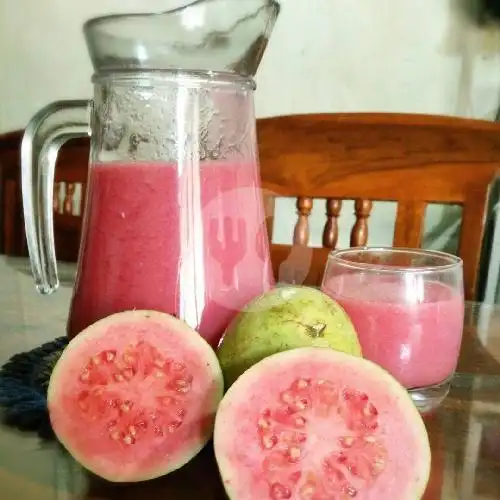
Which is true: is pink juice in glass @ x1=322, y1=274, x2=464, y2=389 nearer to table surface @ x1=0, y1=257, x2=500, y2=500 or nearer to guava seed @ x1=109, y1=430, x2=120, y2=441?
table surface @ x1=0, y1=257, x2=500, y2=500

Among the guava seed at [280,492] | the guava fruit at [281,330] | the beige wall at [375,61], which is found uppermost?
the beige wall at [375,61]

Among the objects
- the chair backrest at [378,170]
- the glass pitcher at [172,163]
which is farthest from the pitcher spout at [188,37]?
the chair backrest at [378,170]

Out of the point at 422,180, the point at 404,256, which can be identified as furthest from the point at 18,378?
the point at 422,180

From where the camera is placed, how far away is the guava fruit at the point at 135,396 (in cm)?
40

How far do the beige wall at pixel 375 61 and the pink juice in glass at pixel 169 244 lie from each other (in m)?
1.09

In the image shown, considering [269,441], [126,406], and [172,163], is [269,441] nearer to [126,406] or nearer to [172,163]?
[126,406]

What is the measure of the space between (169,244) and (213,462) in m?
0.16

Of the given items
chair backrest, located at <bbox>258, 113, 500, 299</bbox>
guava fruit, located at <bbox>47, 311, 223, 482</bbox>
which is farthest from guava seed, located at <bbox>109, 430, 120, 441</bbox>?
A: chair backrest, located at <bbox>258, 113, 500, 299</bbox>

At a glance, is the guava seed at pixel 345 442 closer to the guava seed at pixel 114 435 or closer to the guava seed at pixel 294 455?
the guava seed at pixel 294 455

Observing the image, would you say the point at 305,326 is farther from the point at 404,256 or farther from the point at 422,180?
the point at 422,180

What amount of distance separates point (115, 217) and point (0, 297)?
0.47 metres

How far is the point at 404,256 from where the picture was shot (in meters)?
0.63

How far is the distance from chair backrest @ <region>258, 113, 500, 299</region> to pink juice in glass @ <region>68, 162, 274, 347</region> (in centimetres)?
67

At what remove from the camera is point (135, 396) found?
0.41 meters
